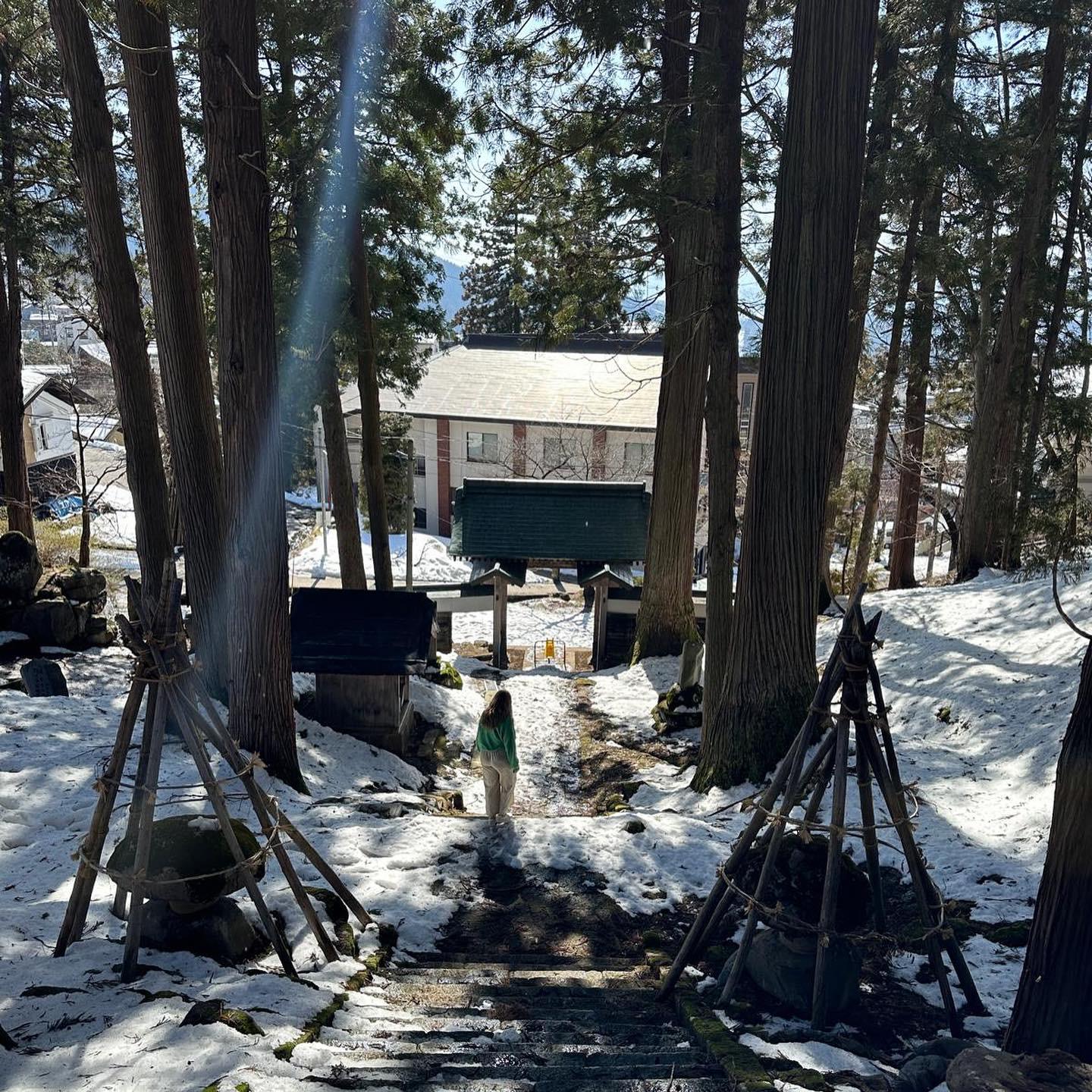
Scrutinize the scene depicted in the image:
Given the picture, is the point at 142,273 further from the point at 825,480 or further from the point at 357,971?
the point at 357,971

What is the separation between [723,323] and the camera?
9.78 m

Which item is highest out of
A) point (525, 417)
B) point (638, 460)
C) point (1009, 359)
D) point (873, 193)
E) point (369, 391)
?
point (873, 193)

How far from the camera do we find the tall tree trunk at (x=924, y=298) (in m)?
12.3

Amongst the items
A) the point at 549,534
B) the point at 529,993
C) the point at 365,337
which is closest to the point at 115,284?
the point at 365,337

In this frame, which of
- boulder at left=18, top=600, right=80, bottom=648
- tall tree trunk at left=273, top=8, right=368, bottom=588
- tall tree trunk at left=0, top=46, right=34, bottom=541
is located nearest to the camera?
tall tree trunk at left=273, top=8, right=368, bottom=588

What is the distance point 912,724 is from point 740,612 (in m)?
3.52

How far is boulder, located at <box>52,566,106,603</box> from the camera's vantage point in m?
13.7

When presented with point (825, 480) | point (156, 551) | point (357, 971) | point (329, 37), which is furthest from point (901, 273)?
point (357, 971)

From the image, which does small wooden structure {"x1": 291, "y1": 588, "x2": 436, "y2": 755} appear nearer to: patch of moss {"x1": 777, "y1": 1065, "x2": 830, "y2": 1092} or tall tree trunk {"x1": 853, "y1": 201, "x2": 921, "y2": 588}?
tall tree trunk {"x1": 853, "y1": 201, "x2": 921, "y2": 588}

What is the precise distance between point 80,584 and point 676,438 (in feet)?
33.0

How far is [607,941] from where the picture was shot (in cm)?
648

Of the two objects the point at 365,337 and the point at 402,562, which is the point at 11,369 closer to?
the point at 365,337

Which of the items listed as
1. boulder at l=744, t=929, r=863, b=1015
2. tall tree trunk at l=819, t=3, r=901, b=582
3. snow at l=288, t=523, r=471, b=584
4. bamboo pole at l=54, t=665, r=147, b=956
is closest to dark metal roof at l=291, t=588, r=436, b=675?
tall tree trunk at l=819, t=3, r=901, b=582

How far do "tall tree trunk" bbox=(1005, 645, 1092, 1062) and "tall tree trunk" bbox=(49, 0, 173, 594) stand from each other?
7.95 meters
